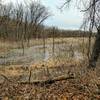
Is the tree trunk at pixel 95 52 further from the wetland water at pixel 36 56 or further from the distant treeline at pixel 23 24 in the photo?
the distant treeline at pixel 23 24

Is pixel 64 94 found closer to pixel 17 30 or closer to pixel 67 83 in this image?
pixel 67 83

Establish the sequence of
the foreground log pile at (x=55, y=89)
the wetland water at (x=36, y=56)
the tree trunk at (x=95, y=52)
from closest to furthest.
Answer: the foreground log pile at (x=55, y=89) < the tree trunk at (x=95, y=52) < the wetland water at (x=36, y=56)

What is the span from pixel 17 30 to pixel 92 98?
53.3 meters

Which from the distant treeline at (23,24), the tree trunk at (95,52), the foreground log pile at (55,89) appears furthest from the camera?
the distant treeline at (23,24)

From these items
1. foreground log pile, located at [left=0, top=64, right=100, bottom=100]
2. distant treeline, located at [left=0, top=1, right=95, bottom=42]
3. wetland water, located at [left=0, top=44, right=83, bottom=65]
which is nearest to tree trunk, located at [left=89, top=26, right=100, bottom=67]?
foreground log pile, located at [left=0, top=64, right=100, bottom=100]

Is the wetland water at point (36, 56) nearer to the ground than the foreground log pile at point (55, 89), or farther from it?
nearer to the ground

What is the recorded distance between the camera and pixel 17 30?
6000 centimetres

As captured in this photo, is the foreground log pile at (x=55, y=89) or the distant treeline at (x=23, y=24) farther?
the distant treeline at (x=23, y=24)

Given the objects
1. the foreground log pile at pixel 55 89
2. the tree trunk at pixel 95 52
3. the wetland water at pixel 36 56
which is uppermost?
the tree trunk at pixel 95 52

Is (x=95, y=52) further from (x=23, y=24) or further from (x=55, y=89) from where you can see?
(x=23, y=24)

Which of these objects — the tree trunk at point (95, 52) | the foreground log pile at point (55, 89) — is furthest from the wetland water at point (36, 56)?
the foreground log pile at point (55, 89)

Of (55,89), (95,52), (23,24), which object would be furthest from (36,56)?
(23,24)

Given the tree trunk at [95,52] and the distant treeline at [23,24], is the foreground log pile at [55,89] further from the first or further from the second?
the distant treeline at [23,24]

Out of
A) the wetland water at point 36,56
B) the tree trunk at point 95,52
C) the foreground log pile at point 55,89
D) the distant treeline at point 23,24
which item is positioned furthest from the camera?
the distant treeline at point 23,24
